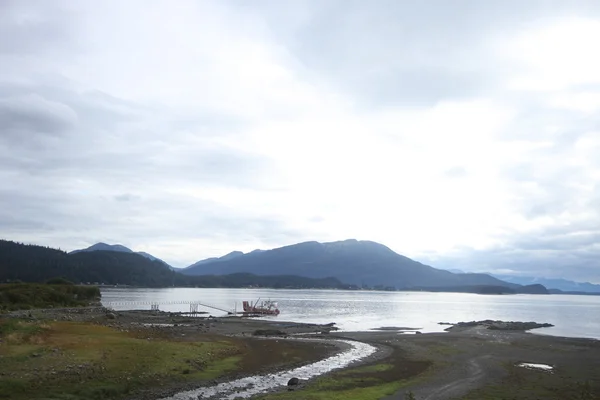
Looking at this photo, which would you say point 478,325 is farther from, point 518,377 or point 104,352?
point 104,352

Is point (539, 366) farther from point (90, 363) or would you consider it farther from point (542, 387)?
point (90, 363)

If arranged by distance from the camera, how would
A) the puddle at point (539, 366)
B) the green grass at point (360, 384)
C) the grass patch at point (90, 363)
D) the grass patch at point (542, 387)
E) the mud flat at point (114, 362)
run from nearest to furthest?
the grass patch at point (90, 363)
the mud flat at point (114, 362)
the green grass at point (360, 384)
the grass patch at point (542, 387)
the puddle at point (539, 366)

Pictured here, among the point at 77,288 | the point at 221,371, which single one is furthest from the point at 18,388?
the point at 77,288

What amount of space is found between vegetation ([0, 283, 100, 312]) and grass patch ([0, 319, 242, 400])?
144ft

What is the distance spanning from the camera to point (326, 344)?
2039 inches

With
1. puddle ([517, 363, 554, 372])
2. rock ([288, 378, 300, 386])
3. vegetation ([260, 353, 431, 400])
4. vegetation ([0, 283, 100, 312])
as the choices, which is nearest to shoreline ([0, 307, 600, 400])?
vegetation ([260, 353, 431, 400])

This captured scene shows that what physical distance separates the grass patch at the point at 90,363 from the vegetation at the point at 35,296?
144 feet

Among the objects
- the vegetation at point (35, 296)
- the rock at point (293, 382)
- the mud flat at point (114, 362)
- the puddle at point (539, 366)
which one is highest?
the vegetation at point (35, 296)

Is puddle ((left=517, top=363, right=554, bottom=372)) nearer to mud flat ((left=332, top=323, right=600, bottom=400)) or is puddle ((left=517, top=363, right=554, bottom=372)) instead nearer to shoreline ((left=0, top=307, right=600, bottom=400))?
mud flat ((left=332, top=323, right=600, bottom=400))

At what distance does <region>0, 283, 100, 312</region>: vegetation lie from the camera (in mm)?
81188

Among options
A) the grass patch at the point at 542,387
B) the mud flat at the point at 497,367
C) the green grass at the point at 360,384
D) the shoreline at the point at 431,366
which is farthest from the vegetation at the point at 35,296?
the grass patch at the point at 542,387

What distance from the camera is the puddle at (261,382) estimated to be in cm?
2559

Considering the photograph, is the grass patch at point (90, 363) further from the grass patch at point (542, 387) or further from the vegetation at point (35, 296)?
the vegetation at point (35, 296)

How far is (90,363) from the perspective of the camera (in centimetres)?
2905
